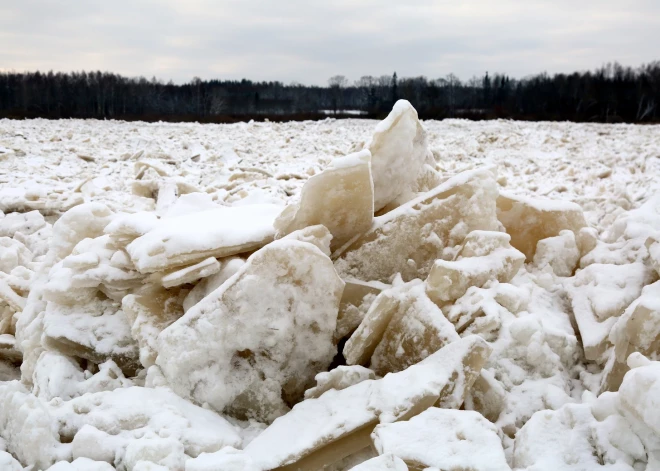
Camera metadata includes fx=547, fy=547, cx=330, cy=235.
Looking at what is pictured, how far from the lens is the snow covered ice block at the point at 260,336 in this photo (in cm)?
250

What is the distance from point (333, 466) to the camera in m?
2.11

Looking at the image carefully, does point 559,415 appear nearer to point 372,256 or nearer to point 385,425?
point 385,425

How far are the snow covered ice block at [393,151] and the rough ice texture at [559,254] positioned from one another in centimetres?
99

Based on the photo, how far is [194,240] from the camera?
294 centimetres

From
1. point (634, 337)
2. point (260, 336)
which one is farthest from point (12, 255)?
point (634, 337)

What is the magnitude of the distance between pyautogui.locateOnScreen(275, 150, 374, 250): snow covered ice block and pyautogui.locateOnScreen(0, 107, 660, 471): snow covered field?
0.04 feet

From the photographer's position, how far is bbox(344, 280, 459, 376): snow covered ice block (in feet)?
8.32

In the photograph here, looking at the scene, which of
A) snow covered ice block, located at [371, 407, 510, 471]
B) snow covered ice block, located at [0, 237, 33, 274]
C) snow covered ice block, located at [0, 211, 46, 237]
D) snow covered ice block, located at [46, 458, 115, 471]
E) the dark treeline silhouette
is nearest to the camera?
snow covered ice block, located at [371, 407, 510, 471]

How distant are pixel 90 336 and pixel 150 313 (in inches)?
16.6

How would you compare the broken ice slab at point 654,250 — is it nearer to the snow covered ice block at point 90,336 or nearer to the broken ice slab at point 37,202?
the snow covered ice block at point 90,336

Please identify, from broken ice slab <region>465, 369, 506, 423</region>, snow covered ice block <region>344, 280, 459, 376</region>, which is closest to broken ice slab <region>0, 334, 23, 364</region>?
snow covered ice block <region>344, 280, 459, 376</region>

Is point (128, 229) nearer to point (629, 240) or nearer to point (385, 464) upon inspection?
point (385, 464)

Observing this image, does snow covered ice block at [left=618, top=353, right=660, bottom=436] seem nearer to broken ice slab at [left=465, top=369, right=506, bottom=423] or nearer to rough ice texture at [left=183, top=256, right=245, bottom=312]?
broken ice slab at [left=465, top=369, right=506, bottom=423]

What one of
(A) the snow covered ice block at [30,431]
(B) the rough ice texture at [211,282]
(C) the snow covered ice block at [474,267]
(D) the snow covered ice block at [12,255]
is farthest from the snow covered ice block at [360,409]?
(D) the snow covered ice block at [12,255]
